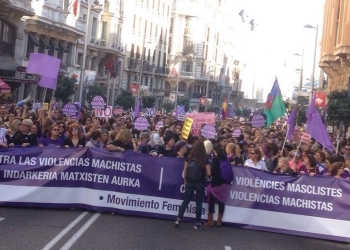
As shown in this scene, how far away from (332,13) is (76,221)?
37769 mm

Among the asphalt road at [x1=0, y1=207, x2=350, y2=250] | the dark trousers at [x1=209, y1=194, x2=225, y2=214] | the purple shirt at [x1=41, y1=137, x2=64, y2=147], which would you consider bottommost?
the asphalt road at [x1=0, y1=207, x2=350, y2=250]

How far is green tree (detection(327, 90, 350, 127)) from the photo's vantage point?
32000 mm

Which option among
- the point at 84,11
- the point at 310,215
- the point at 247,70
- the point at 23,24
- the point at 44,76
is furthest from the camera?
the point at 247,70

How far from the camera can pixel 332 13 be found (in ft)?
157

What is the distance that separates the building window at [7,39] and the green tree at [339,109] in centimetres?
1770

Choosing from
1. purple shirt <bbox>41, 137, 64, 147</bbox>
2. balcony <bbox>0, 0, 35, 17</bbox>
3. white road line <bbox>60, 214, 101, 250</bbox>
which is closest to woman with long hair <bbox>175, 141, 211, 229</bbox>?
white road line <bbox>60, 214, 101, 250</bbox>

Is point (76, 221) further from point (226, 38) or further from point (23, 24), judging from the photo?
point (226, 38)

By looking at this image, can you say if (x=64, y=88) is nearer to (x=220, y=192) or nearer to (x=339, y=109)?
(x=339, y=109)

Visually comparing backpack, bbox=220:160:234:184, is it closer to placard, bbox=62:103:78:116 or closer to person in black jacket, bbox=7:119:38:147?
person in black jacket, bbox=7:119:38:147

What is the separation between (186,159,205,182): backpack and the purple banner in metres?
0.87

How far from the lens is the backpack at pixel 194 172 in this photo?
13.2 meters

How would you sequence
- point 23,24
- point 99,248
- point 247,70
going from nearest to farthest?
1. point 99,248
2. point 23,24
3. point 247,70

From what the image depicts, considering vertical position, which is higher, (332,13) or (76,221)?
(332,13)

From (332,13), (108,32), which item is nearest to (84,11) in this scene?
(108,32)
